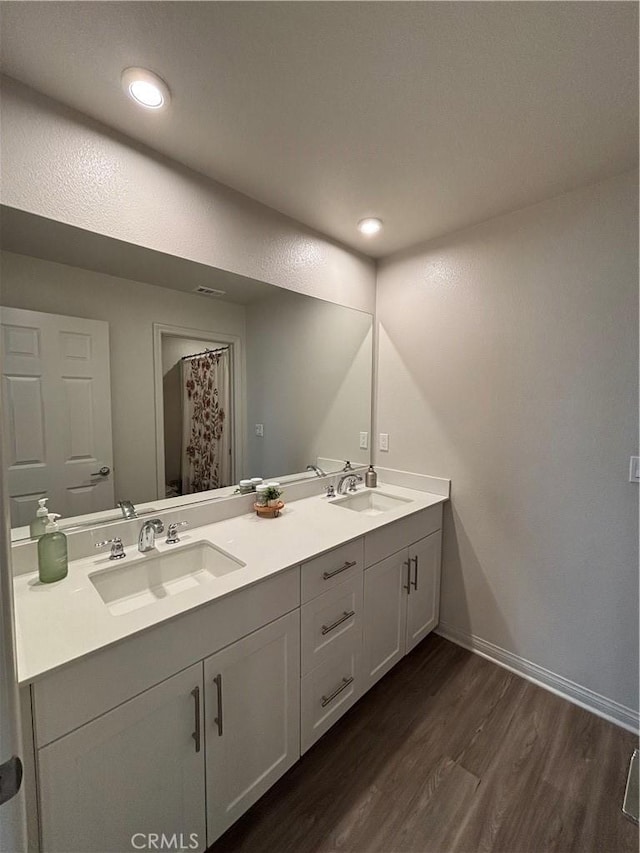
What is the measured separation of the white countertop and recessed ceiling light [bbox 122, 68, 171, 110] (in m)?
1.54

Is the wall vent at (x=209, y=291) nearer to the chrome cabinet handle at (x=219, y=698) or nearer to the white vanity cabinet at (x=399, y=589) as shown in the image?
the white vanity cabinet at (x=399, y=589)

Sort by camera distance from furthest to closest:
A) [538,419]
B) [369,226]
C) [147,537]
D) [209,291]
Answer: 1. [369,226]
2. [538,419]
3. [209,291]
4. [147,537]

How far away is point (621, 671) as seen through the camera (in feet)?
5.18

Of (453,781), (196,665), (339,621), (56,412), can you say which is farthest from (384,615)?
(56,412)

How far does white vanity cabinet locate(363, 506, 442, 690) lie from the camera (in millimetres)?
1636

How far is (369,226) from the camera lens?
1.95 meters

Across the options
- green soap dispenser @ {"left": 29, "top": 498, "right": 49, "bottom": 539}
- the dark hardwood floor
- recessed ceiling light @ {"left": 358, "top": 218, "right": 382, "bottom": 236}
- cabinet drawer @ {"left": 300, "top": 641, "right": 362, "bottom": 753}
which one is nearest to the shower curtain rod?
green soap dispenser @ {"left": 29, "top": 498, "right": 49, "bottom": 539}

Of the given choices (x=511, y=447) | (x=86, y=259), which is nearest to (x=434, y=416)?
(x=511, y=447)

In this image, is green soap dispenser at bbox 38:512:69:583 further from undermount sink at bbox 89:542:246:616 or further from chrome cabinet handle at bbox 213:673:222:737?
chrome cabinet handle at bbox 213:673:222:737

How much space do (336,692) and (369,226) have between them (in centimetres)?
223

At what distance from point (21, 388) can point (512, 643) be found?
246cm

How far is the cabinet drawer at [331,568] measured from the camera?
1327 millimetres

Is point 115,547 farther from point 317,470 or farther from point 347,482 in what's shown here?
point 347,482

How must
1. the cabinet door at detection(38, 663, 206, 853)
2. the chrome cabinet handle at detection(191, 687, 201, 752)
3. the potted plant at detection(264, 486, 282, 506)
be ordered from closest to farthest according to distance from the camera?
the cabinet door at detection(38, 663, 206, 853) → the chrome cabinet handle at detection(191, 687, 201, 752) → the potted plant at detection(264, 486, 282, 506)
